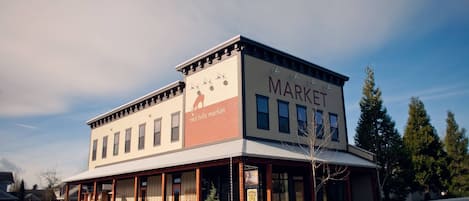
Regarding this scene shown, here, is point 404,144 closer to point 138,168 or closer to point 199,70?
point 199,70

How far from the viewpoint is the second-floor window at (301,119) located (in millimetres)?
19453

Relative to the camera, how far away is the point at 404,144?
24188 millimetres

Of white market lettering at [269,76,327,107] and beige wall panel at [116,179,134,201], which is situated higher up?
white market lettering at [269,76,327,107]

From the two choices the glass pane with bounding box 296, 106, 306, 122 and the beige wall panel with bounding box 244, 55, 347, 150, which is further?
the glass pane with bounding box 296, 106, 306, 122

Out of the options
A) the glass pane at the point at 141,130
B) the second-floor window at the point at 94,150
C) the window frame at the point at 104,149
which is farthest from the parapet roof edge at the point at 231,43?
the second-floor window at the point at 94,150

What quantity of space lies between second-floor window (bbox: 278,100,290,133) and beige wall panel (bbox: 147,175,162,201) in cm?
833

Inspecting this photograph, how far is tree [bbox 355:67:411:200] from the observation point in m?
22.9

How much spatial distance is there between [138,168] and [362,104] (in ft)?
51.6

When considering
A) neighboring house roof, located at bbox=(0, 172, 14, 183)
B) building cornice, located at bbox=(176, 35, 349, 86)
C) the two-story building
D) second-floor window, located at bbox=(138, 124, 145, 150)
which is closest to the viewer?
the two-story building

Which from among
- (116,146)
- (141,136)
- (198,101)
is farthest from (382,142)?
(116,146)

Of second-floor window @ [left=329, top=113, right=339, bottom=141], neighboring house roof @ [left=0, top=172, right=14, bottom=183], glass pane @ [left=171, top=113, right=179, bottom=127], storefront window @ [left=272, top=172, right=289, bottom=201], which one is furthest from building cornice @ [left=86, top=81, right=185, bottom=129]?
neighboring house roof @ [left=0, top=172, right=14, bottom=183]

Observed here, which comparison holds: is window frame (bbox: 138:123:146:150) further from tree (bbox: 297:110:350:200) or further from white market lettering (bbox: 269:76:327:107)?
tree (bbox: 297:110:350:200)

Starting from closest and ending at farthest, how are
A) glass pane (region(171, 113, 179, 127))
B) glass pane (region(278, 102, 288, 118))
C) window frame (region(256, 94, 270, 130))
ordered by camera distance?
window frame (region(256, 94, 270, 130)), glass pane (region(278, 102, 288, 118)), glass pane (region(171, 113, 179, 127))

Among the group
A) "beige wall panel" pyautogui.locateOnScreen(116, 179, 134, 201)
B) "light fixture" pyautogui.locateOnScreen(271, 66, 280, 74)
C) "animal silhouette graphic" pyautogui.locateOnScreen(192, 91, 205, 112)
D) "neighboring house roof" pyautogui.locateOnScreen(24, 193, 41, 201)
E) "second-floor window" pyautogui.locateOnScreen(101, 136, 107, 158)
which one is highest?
"light fixture" pyautogui.locateOnScreen(271, 66, 280, 74)
